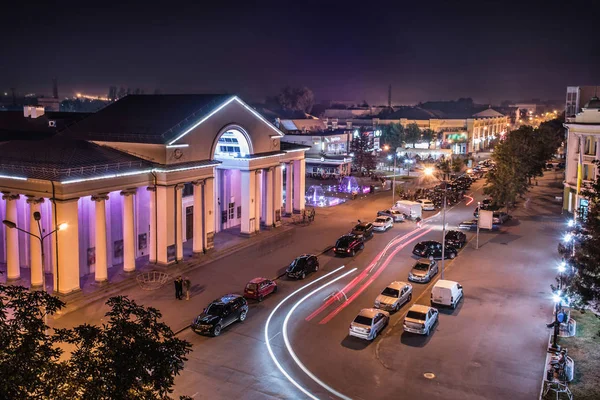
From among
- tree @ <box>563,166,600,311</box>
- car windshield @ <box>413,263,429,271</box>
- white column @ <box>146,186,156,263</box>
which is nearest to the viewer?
tree @ <box>563,166,600,311</box>

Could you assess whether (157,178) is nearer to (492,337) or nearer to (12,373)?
(492,337)

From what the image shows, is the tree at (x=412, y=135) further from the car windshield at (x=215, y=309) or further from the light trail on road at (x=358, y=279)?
the car windshield at (x=215, y=309)

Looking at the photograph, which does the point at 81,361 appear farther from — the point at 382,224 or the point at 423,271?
the point at 382,224

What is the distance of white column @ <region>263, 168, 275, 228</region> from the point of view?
46.3 metres

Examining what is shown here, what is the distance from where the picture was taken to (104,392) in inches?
362

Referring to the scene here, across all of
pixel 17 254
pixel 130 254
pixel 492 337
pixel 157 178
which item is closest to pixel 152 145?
pixel 157 178

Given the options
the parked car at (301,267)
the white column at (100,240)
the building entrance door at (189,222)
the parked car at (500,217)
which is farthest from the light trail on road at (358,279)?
the building entrance door at (189,222)

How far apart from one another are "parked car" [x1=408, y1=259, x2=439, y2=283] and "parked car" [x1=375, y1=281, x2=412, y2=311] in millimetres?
3246

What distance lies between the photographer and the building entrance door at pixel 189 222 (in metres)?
41.0

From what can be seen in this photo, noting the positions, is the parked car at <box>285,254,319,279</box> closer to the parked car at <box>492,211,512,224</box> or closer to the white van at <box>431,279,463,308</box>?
the white van at <box>431,279,463,308</box>

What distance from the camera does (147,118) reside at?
3828cm

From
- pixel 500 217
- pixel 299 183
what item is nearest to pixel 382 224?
pixel 299 183

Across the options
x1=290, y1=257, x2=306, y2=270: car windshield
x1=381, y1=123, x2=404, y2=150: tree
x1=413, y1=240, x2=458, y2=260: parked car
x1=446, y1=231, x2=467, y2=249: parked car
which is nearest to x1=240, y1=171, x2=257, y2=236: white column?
x1=290, y1=257, x2=306, y2=270: car windshield

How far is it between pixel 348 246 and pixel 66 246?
19035mm
